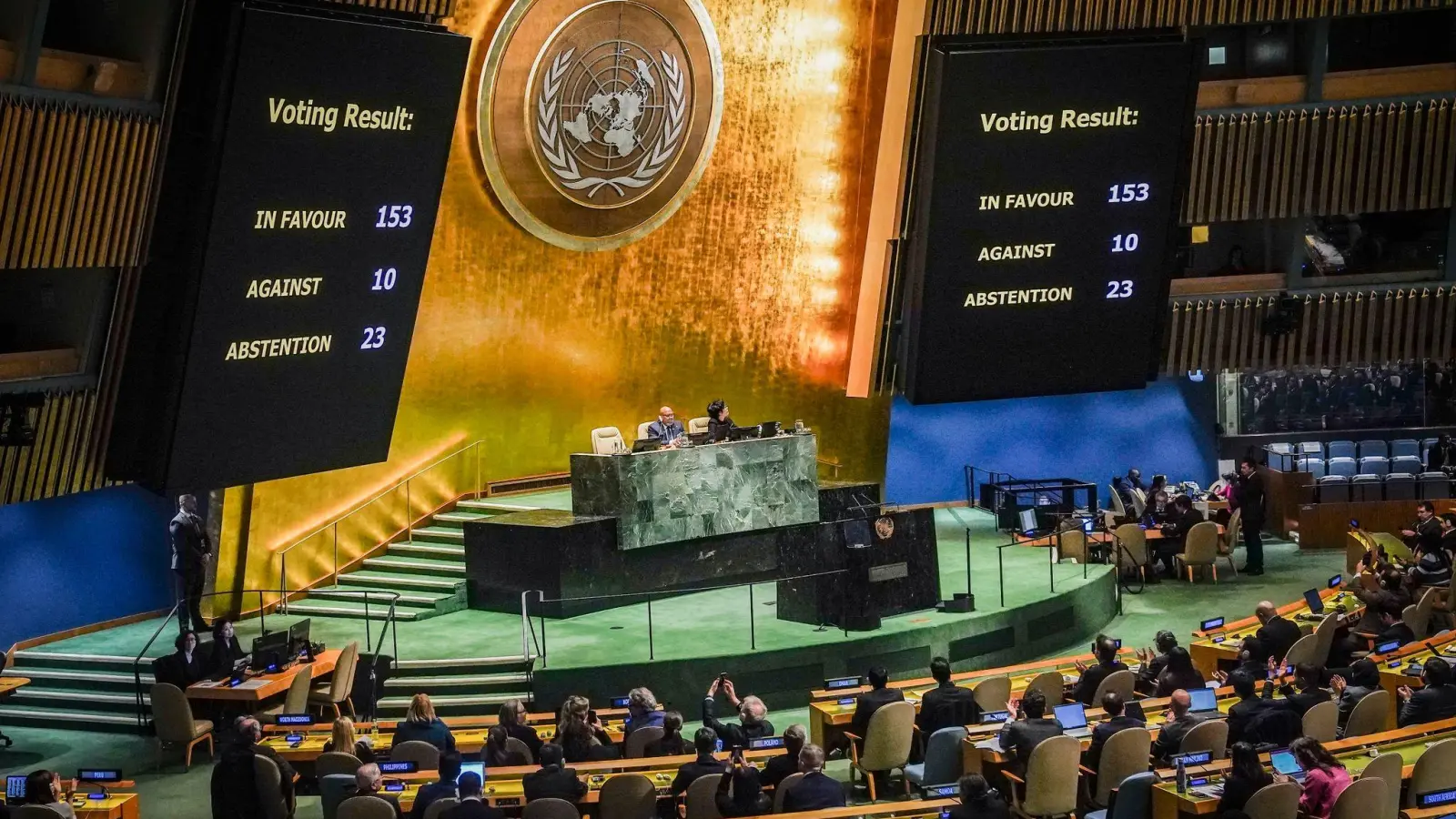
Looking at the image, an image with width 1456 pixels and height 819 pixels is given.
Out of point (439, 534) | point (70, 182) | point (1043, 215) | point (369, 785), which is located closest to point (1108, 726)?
point (1043, 215)

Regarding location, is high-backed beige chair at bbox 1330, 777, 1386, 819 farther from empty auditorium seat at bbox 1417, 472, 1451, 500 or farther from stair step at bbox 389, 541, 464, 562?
empty auditorium seat at bbox 1417, 472, 1451, 500

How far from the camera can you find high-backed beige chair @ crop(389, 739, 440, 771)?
1153 cm

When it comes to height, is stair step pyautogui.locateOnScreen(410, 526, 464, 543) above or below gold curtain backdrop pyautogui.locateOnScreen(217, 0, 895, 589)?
below

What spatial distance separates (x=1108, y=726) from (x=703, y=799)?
9.03ft

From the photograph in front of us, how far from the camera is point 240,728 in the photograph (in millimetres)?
11031

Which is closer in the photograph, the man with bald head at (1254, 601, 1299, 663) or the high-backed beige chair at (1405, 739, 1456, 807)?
the high-backed beige chair at (1405, 739, 1456, 807)

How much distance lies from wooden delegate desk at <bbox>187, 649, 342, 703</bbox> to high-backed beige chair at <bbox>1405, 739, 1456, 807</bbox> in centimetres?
843

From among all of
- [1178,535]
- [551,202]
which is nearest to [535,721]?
[551,202]

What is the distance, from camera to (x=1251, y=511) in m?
20.2

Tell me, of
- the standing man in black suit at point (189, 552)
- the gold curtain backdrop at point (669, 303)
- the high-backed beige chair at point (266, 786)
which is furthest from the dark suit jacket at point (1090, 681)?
the gold curtain backdrop at point (669, 303)

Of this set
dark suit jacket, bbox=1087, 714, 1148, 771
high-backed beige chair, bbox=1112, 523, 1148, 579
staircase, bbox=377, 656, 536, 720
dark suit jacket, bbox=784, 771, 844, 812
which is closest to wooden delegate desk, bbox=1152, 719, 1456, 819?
dark suit jacket, bbox=1087, 714, 1148, 771

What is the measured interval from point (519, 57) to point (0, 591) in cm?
743

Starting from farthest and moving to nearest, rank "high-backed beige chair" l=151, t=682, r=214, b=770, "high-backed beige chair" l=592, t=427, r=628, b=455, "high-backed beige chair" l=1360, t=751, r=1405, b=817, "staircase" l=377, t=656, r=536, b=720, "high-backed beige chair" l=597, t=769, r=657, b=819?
"high-backed beige chair" l=592, t=427, r=628, b=455
"staircase" l=377, t=656, r=536, b=720
"high-backed beige chair" l=151, t=682, r=214, b=770
"high-backed beige chair" l=597, t=769, r=657, b=819
"high-backed beige chair" l=1360, t=751, r=1405, b=817

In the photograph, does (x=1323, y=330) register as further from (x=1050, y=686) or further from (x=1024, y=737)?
(x=1024, y=737)
